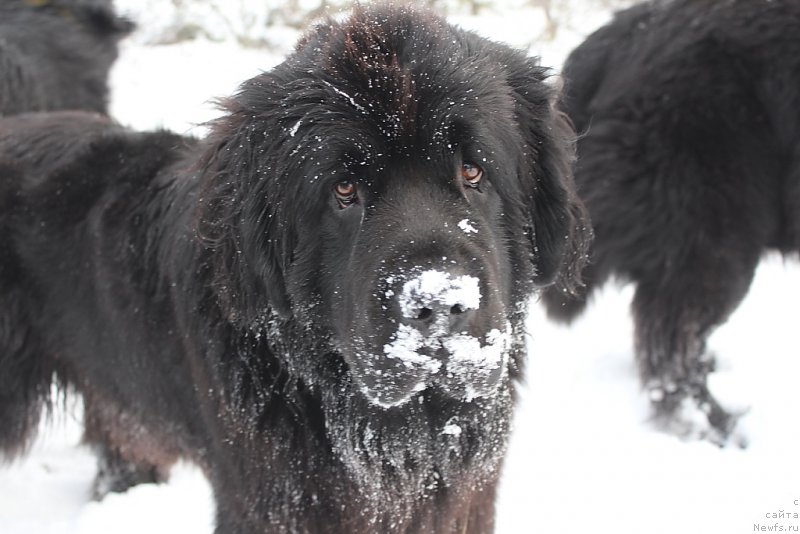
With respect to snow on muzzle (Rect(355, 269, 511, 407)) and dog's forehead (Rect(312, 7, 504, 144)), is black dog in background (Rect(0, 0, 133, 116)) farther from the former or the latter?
snow on muzzle (Rect(355, 269, 511, 407))

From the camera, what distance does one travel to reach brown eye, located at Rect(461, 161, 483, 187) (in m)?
2.23

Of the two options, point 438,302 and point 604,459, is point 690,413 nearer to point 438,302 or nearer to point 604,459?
point 604,459

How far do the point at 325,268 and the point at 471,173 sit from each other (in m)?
0.50

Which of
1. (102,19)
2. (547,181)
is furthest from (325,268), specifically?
(102,19)

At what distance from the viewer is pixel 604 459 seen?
388 centimetres

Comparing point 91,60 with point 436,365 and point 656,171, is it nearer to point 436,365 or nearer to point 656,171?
point 656,171

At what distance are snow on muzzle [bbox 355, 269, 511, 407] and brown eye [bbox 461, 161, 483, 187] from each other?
374mm

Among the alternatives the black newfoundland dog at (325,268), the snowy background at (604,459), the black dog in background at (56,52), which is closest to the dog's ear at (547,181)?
the black newfoundland dog at (325,268)

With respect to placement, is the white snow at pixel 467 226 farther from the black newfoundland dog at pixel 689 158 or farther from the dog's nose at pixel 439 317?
the black newfoundland dog at pixel 689 158

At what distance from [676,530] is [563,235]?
165 centimetres

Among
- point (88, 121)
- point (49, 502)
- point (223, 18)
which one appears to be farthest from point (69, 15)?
point (223, 18)

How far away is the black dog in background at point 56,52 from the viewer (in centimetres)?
457

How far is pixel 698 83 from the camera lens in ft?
12.0

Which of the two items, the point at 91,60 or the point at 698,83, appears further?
the point at 91,60
